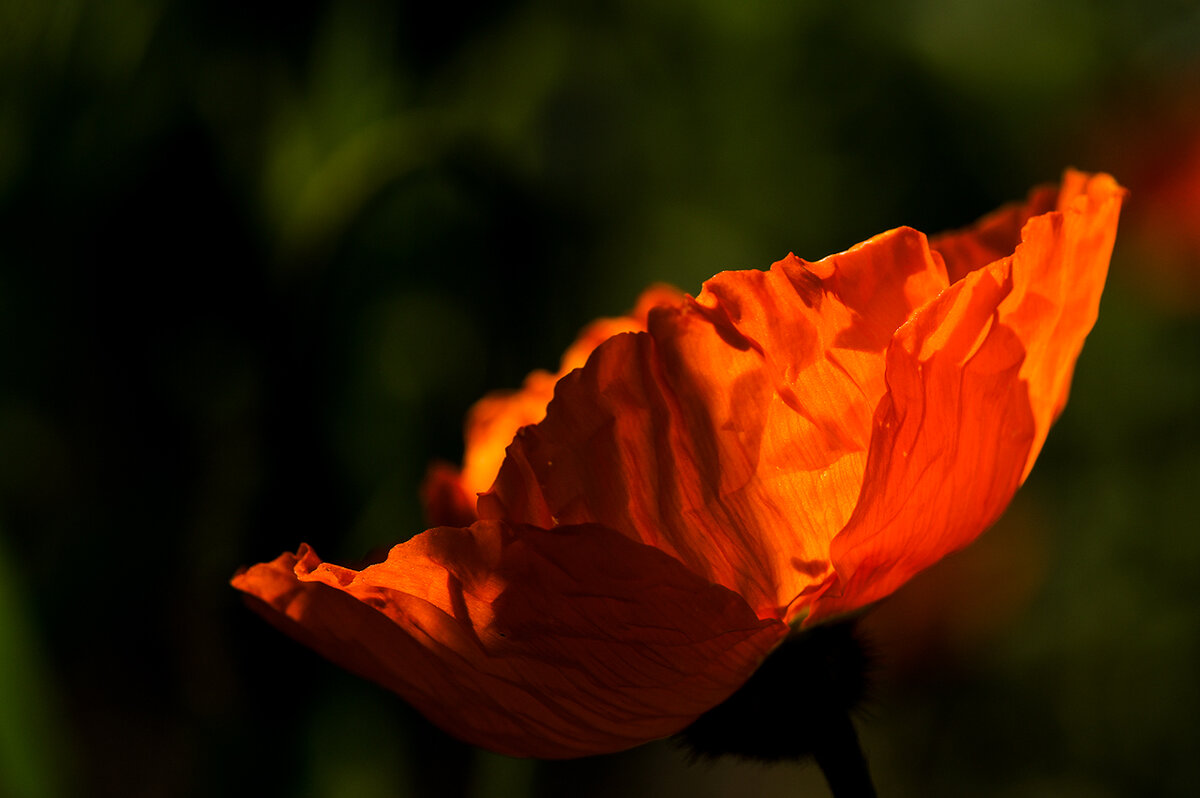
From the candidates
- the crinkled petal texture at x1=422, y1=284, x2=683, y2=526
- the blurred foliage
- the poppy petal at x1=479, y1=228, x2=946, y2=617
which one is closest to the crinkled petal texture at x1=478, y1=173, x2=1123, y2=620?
the poppy petal at x1=479, y1=228, x2=946, y2=617

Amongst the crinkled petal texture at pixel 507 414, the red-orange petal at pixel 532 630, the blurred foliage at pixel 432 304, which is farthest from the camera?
the blurred foliage at pixel 432 304

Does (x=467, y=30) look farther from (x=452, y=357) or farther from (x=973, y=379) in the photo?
(x=973, y=379)

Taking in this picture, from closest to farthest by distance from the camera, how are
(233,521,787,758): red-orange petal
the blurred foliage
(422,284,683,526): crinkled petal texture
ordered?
(233,521,787,758): red-orange petal, (422,284,683,526): crinkled petal texture, the blurred foliage

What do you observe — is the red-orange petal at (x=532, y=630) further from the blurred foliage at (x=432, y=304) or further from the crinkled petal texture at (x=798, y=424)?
the blurred foliage at (x=432, y=304)

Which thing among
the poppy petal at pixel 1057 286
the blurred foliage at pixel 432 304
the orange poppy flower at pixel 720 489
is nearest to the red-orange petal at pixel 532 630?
the orange poppy flower at pixel 720 489

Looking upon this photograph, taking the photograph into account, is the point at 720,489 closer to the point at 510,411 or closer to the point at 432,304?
the point at 510,411

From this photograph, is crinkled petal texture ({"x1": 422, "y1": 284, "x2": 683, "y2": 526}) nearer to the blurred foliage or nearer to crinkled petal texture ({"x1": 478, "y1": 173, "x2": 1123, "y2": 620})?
crinkled petal texture ({"x1": 478, "y1": 173, "x2": 1123, "y2": 620})
